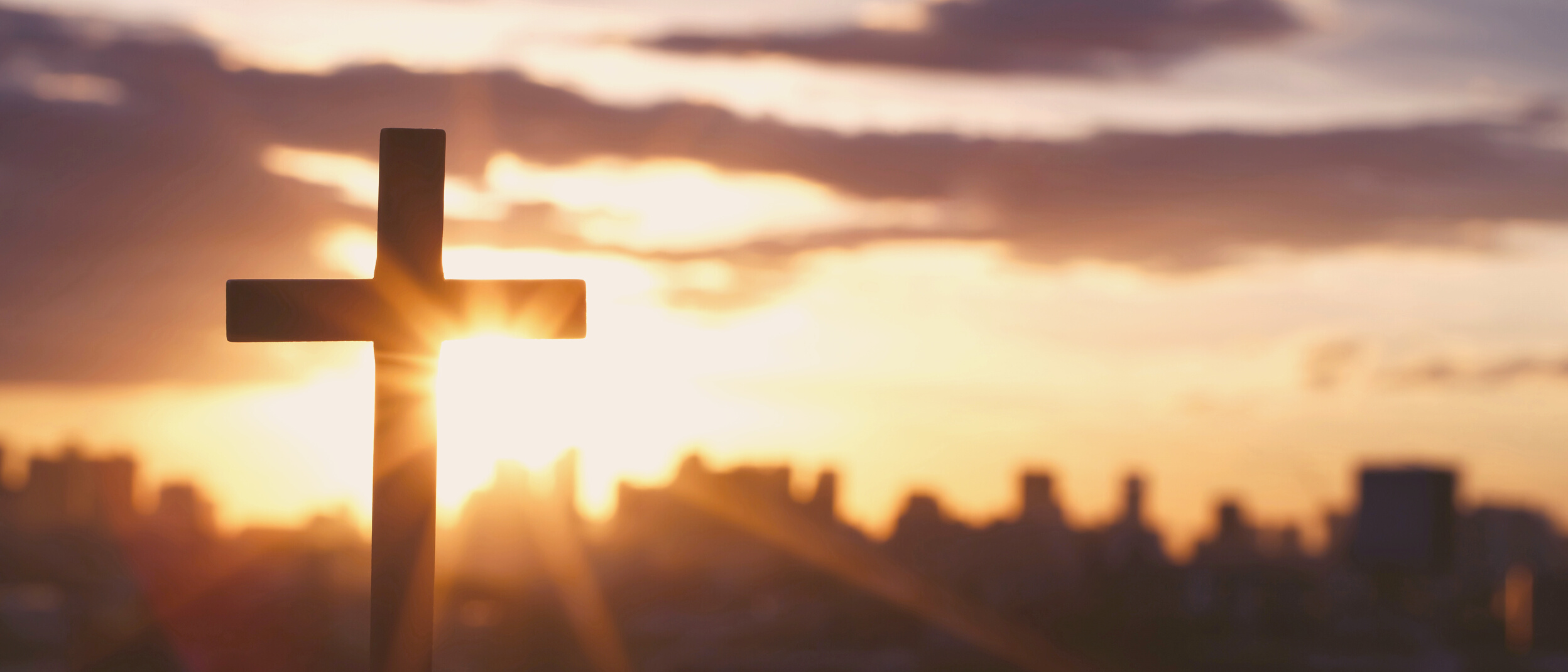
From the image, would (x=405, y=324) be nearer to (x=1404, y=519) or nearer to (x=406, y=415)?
(x=406, y=415)

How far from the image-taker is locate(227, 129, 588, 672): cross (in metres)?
7.08

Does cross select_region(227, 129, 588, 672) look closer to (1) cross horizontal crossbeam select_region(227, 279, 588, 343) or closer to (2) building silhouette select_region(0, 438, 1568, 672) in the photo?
(1) cross horizontal crossbeam select_region(227, 279, 588, 343)

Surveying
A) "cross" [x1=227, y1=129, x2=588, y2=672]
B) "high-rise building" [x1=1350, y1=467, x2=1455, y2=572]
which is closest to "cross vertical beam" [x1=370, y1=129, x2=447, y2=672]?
"cross" [x1=227, y1=129, x2=588, y2=672]

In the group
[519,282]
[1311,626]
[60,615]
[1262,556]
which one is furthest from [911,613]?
[519,282]

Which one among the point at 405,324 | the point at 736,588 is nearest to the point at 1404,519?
the point at 405,324

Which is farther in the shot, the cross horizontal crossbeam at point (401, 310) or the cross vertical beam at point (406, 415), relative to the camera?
the cross horizontal crossbeam at point (401, 310)

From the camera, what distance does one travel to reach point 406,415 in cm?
719

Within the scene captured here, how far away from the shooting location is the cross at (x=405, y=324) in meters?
7.08

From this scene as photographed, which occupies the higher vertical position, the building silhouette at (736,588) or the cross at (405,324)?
the cross at (405,324)

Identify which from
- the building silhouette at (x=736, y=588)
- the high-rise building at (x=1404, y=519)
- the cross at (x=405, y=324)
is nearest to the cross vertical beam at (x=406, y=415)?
the cross at (x=405, y=324)

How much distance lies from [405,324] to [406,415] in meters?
0.47

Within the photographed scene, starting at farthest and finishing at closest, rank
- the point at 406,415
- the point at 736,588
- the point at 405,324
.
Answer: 1. the point at 736,588
2. the point at 405,324
3. the point at 406,415

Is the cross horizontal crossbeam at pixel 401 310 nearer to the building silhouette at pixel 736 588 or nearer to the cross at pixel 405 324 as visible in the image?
the cross at pixel 405 324

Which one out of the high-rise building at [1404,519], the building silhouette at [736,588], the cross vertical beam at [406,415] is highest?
the cross vertical beam at [406,415]
